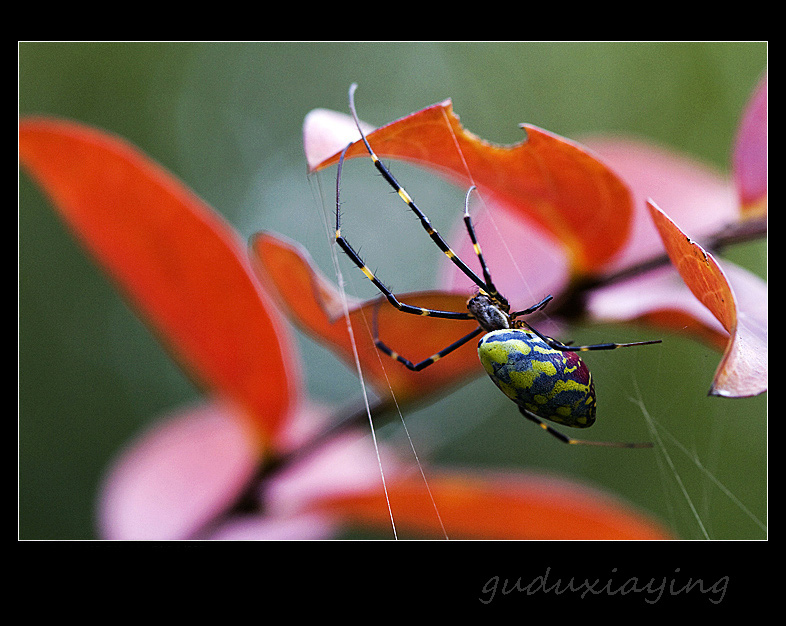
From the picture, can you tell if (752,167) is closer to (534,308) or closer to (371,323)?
(534,308)

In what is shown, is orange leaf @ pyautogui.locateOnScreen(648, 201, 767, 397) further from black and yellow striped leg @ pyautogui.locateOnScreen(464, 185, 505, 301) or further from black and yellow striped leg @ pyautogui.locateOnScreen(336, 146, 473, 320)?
black and yellow striped leg @ pyautogui.locateOnScreen(464, 185, 505, 301)

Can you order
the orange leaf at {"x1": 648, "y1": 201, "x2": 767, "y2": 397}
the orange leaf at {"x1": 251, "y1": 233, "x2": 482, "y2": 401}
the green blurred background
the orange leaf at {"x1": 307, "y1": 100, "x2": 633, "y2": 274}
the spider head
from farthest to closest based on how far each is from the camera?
Answer: the green blurred background < the spider head < the orange leaf at {"x1": 251, "y1": 233, "x2": 482, "y2": 401} < the orange leaf at {"x1": 307, "y1": 100, "x2": 633, "y2": 274} < the orange leaf at {"x1": 648, "y1": 201, "x2": 767, "y2": 397}

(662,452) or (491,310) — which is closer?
(491,310)

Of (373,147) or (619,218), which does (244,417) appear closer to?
(373,147)

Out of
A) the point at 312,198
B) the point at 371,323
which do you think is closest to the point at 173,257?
the point at 371,323

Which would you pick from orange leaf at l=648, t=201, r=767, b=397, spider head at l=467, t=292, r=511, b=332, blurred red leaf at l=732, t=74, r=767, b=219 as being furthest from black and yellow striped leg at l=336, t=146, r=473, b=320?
blurred red leaf at l=732, t=74, r=767, b=219

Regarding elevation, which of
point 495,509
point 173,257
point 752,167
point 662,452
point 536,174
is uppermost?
point 173,257
